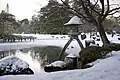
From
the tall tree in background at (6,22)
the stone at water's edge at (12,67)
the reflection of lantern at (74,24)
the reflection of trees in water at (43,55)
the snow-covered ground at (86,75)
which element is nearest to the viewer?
the snow-covered ground at (86,75)

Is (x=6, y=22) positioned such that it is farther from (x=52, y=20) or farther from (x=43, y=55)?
(x=43, y=55)

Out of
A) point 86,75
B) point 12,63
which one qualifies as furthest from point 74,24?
point 86,75

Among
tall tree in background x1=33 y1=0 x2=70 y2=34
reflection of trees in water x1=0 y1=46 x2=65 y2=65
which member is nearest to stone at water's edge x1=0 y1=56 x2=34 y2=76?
reflection of trees in water x1=0 y1=46 x2=65 y2=65

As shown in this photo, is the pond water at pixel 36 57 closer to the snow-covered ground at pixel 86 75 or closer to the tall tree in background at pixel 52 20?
the tall tree in background at pixel 52 20

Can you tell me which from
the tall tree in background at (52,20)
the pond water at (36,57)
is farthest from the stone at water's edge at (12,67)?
the tall tree in background at (52,20)

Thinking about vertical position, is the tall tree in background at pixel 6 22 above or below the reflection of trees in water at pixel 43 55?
above

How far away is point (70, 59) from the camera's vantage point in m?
14.8

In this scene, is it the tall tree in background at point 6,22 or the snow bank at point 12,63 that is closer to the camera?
the snow bank at point 12,63

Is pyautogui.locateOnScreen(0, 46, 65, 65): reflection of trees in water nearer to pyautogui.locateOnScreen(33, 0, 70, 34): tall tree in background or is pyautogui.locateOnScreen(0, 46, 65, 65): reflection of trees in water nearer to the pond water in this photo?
the pond water

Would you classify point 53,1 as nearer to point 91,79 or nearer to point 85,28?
point 91,79

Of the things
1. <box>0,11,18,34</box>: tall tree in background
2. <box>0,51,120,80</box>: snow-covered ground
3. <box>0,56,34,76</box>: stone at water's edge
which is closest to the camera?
<box>0,51,120,80</box>: snow-covered ground

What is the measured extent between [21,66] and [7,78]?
1.83 meters

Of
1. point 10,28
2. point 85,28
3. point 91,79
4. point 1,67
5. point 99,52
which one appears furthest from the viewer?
point 85,28

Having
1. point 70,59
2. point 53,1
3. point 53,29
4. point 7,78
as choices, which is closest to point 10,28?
point 53,29
